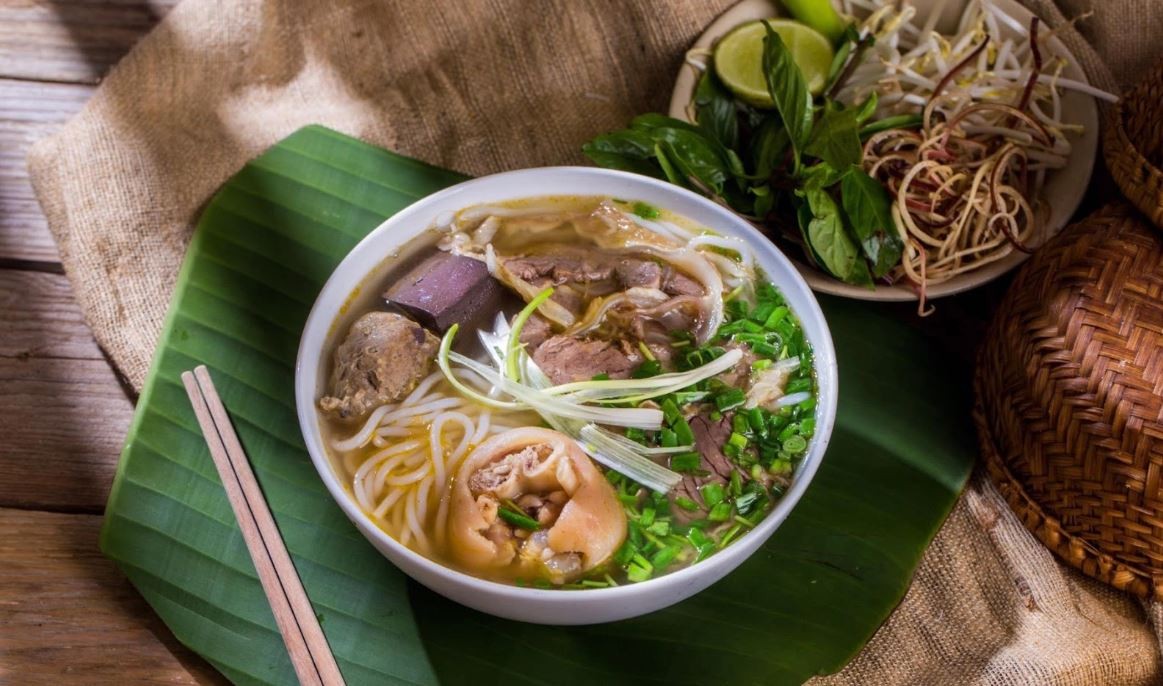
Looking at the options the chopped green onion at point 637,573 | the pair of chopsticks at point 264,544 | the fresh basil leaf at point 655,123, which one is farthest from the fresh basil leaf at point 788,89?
the pair of chopsticks at point 264,544

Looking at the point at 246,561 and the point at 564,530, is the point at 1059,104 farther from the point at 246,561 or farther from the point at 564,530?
the point at 246,561

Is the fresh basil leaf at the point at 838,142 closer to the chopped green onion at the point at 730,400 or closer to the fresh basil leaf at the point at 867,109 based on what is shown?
the fresh basil leaf at the point at 867,109

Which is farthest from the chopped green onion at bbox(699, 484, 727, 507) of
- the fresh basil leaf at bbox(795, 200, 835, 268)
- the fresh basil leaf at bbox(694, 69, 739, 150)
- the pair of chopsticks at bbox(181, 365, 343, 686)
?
the fresh basil leaf at bbox(694, 69, 739, 150)

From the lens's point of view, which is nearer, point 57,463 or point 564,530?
point 564,530

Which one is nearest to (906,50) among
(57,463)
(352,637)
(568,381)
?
(568,381)

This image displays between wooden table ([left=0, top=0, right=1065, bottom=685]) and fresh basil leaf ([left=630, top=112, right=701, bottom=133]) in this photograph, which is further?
fresh basil leaf ([left=630, top=112, right=701, bottom=133])

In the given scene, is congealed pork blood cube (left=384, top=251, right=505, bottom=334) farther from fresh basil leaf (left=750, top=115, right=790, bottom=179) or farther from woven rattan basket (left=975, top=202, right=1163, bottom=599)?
woven rattan basket (left=975, top=202, right=1163, bottom=599)

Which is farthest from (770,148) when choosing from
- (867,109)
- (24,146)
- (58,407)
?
(24,146)
